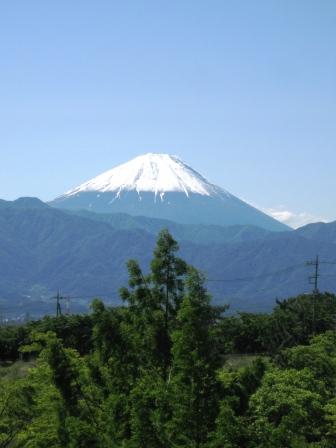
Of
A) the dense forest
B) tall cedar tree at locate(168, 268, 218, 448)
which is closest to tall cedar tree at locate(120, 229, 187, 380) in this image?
the dense forest

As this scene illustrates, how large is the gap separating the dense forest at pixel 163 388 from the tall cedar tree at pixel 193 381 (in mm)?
30

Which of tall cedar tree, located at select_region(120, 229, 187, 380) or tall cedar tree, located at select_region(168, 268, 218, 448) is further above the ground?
tall cedar tree, located at select_region(120, 229, 187, 380)

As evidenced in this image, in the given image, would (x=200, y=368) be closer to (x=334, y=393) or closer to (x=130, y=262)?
(x=130, y=262)

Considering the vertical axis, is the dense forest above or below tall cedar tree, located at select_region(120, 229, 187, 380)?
below

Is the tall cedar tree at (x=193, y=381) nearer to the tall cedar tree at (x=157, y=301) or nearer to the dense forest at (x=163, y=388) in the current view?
the dense forest at (x=163, y=388)

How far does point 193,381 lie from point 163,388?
51.3 inches

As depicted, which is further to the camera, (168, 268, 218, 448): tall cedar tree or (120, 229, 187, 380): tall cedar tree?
(120, 229, 187, 380): tall cedar tree

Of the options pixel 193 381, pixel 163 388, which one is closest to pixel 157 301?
pixel 163 388

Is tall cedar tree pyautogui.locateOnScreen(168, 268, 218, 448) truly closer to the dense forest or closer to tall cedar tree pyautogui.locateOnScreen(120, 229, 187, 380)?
the dense forest

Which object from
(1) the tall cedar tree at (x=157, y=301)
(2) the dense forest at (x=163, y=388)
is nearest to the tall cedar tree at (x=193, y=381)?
(2) the dense forest at (x=163, y=388)

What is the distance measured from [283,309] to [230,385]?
172 ft

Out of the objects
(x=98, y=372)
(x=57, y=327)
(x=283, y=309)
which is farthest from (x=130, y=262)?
(x=283, y=309)

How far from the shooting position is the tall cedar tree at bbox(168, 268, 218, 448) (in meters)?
22.9

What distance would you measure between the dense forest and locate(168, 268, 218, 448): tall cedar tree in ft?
0.10
